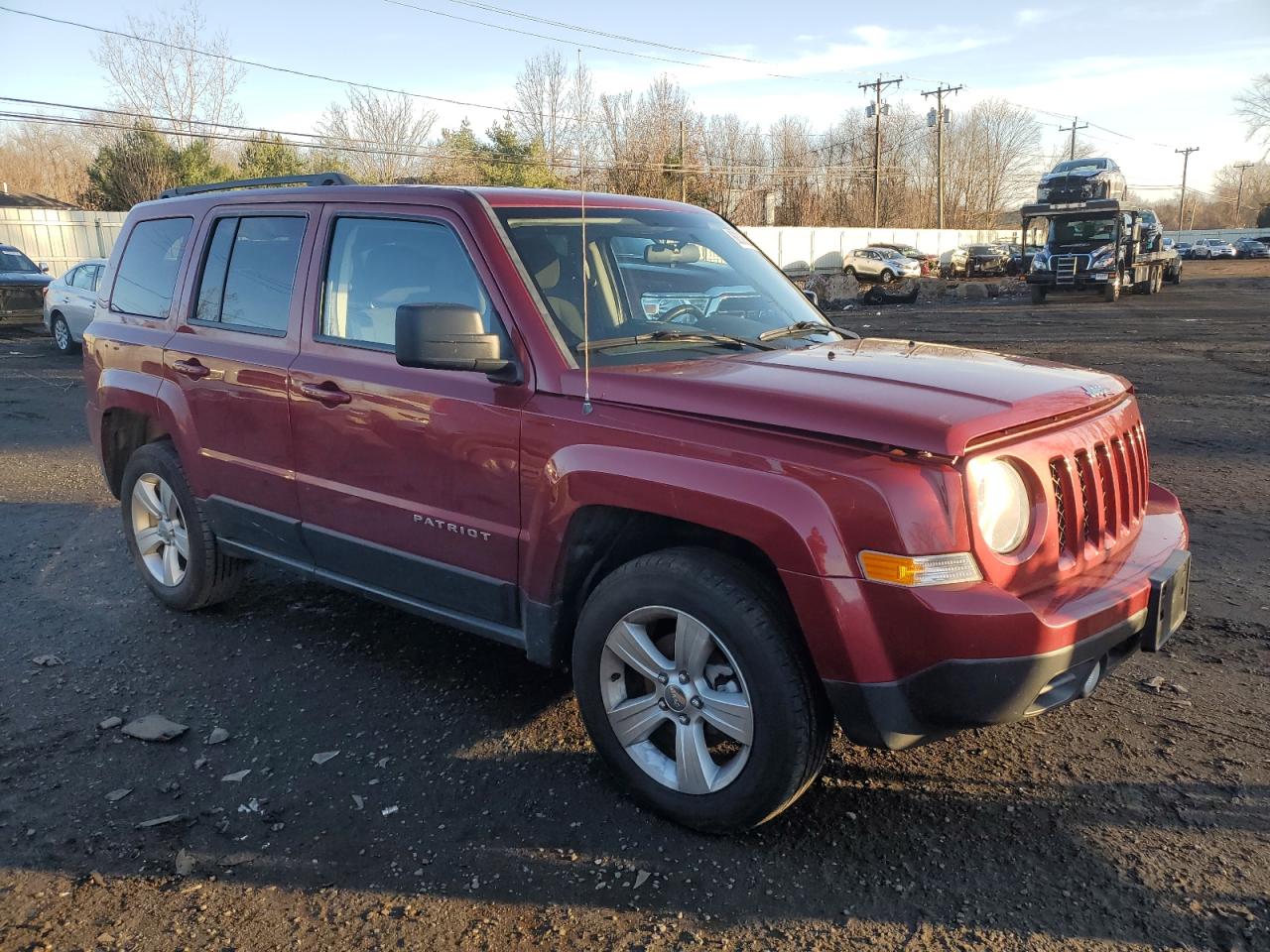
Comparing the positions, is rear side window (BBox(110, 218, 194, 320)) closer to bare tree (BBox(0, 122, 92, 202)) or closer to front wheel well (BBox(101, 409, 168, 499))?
front wheel well (BBox(101, 409, 168, 499))

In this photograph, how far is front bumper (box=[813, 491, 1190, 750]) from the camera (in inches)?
98.4

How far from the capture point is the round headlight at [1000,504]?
102 inches

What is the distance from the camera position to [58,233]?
28.8m

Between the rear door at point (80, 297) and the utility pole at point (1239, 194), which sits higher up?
the utility pole at point (1239, 194)

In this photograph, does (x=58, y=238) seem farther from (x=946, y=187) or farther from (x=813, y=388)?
(x=946, y=187)

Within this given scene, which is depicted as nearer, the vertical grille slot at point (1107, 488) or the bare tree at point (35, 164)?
the vertical grille slot at point (1107, 488)

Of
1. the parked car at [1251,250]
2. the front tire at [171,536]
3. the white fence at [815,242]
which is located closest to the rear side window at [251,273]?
the front tire at [171,536]

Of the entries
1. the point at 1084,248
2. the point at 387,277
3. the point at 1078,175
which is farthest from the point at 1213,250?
the point at 387,277

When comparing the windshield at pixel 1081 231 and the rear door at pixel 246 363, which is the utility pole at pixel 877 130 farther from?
the rear door at pixel 246 363

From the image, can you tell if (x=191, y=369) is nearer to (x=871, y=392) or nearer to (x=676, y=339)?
(x=676, y=339)

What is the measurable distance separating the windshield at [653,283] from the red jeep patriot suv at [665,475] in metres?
0.02

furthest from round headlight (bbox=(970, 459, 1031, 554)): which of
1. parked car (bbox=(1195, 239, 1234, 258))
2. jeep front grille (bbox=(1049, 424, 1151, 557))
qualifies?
parked car (bbox=(1195, 239, 1234, 258))

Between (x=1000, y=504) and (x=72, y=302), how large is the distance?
54.3 ft

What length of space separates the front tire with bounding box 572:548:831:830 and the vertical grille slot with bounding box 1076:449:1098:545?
0.97 meters
